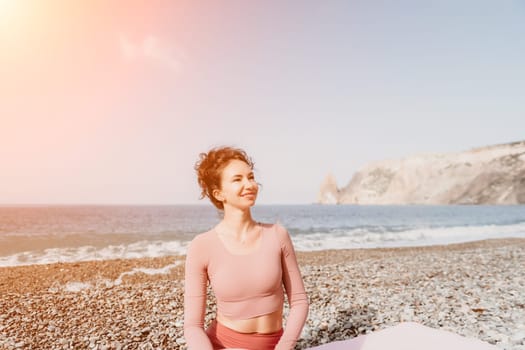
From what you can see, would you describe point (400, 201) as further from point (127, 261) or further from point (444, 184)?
point (127, 261)

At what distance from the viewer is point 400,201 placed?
16025 centimetres

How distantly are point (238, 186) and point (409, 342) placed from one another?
9.51ft

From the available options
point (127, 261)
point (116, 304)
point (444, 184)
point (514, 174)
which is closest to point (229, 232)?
point (116, 304)

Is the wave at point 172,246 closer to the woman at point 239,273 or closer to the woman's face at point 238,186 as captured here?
the woman at point 239,273

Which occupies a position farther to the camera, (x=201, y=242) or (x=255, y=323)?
(x=255, y=323)

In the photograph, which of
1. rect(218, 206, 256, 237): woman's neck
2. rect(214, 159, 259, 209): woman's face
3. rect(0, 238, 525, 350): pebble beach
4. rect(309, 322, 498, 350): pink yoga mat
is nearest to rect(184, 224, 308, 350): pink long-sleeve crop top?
rect(218, 206, 256, 237): woman's neck

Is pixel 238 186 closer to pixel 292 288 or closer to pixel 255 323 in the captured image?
pixel 292 288

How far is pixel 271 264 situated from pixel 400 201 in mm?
165883

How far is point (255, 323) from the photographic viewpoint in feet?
10.8

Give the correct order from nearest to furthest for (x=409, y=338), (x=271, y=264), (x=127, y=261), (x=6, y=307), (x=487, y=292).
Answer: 1. (x=271, y=264)
2. (x=409, y=338)
3. (x=487, y=292)
4. (x=6, y=307)
5. (x=127, y=261)

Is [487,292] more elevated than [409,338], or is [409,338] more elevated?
[409,338]

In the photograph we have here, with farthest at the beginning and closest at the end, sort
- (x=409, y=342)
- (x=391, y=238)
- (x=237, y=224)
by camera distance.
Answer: (x=391, y=238) → (x=409, y=342) → (x=237, y=224)

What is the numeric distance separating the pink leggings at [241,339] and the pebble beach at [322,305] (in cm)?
465

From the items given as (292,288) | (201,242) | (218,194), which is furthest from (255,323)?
(218,194)
